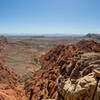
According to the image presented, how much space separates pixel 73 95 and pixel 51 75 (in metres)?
16.8

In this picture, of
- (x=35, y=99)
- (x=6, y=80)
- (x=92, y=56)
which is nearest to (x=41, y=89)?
(x=35, y=99)

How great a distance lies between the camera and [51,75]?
84.8 feet

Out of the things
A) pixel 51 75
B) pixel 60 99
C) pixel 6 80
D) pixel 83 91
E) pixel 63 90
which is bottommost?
pixel 6 80

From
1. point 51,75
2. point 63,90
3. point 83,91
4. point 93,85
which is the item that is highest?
point 93,85

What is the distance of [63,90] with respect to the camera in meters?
10.6

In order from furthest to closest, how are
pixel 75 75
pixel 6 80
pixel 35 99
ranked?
1. pixel 6 80
2. pixel 35 99
3. pixel 75 75

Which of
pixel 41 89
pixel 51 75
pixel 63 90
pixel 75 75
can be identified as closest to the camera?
pixel 63 90

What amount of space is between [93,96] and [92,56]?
483 centimetres

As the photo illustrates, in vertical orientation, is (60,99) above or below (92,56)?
below

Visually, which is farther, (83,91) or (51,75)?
(51,75)

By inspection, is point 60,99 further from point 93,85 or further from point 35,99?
→ point 35,99

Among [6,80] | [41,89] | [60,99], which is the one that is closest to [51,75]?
[41,89]

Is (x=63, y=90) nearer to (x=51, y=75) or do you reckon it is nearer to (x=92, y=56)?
(x=92, y=56)

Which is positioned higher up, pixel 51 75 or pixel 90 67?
pixel 90 67
